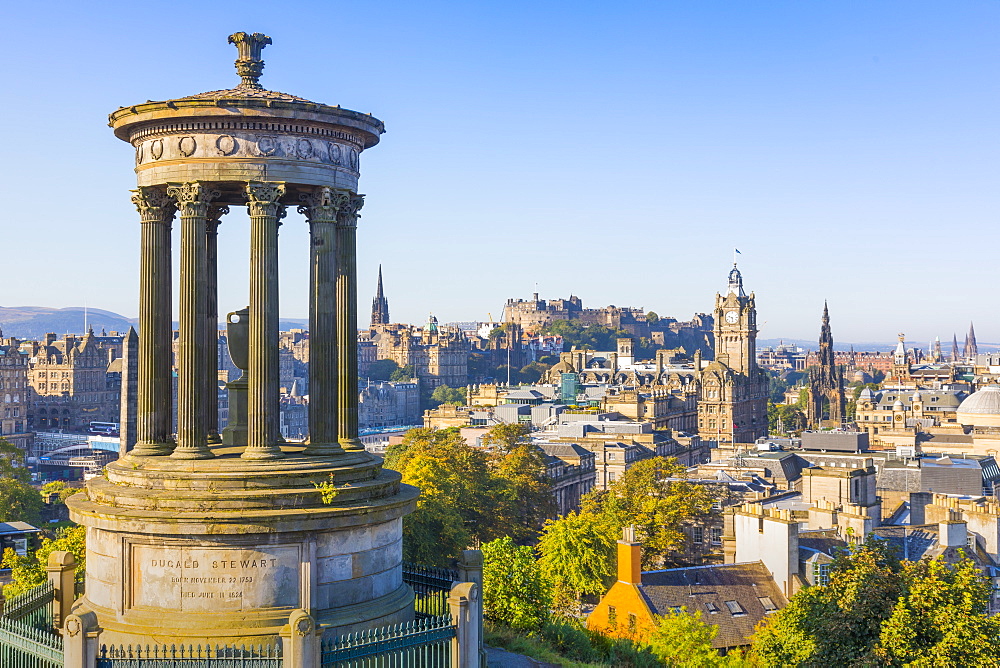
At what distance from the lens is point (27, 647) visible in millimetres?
19578

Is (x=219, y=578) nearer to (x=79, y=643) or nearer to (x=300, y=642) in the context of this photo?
(x=300, y=642)

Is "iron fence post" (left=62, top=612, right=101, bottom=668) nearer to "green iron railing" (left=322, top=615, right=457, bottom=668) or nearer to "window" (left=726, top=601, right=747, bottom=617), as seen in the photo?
"green iron railing" (left=322, top=615, right=457, bottom=668)

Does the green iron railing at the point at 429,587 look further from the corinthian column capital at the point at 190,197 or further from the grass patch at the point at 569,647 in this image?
the corinthian column capital at the point at 190,197

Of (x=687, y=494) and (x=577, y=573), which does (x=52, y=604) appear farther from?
(x=687, y=494)

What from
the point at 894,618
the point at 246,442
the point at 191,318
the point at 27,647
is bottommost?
the point at 894,618

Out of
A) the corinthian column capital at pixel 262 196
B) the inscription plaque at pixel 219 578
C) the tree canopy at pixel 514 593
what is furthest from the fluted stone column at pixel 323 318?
the tree canopy at pixel 514 593

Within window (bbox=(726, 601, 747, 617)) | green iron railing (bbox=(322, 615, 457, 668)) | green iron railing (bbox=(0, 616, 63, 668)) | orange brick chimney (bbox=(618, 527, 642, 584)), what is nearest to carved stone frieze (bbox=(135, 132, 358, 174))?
green iron railing (bbox=(322, 615, 457, 668))

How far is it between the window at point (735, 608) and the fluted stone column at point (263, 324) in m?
33.2

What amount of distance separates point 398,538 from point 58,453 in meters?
137

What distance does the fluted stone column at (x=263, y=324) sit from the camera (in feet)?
66.0

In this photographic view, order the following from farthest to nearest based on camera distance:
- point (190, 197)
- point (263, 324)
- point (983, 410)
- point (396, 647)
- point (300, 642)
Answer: point (983, 410) → point (190, 197) → point (263, 324) → point (396, 647) → point (300, 642)

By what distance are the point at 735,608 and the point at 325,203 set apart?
34.2 metres

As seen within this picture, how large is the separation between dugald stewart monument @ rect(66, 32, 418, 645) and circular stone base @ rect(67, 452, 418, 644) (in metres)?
0.03

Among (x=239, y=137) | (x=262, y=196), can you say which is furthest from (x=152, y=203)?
(x=262, y=196)
